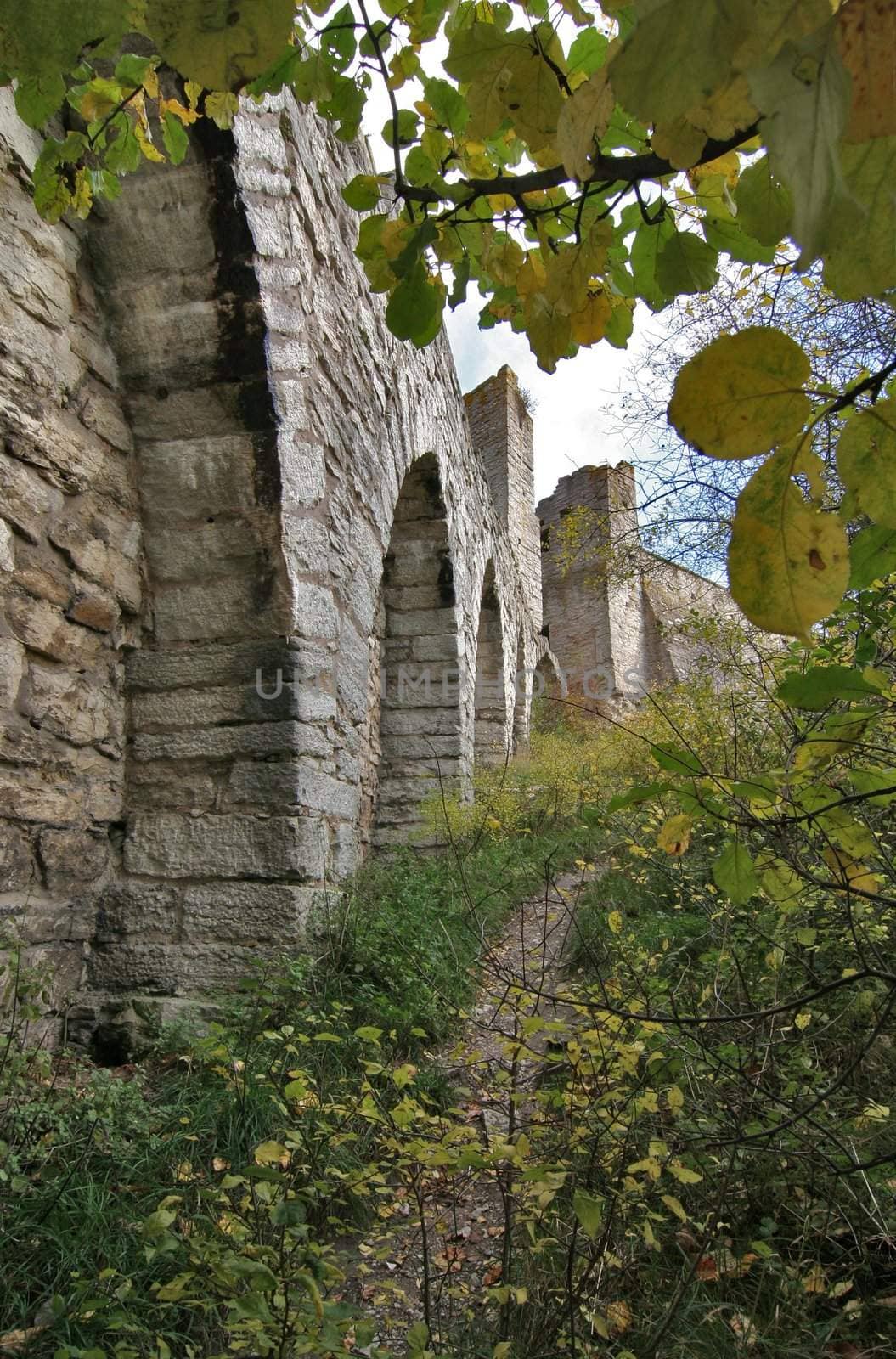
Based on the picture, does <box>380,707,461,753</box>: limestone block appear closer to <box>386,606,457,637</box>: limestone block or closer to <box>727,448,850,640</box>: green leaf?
<box>386,606,457,637</box>: limestone block

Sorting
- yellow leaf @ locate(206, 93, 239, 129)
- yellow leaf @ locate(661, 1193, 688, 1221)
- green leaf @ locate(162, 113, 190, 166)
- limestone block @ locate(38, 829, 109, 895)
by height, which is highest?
green leaf @ locate(162, 113, 190, 166)

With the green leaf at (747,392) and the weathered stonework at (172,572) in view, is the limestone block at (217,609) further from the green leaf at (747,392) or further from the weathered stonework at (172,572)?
the green leaf at (747,392)

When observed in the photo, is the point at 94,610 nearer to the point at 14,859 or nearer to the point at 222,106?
the point at 14,859

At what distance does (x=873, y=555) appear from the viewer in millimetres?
814

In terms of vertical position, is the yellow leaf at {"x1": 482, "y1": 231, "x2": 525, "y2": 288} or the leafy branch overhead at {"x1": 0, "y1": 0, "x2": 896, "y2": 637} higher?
the yellow leaf at {"x1": 482, "y1": 231, "x2": 525, "y2": 288}

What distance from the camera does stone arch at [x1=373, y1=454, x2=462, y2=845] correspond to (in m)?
5.68

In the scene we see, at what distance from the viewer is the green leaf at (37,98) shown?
3.26 feet

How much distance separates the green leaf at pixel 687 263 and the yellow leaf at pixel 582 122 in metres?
0.32

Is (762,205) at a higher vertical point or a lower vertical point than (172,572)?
lower

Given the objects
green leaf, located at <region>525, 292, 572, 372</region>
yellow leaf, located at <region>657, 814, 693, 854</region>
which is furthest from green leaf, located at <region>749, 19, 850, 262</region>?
yellow leaf, located at <region>657, 814, 693, 854</region>

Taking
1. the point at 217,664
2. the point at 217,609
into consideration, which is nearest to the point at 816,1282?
the point at 217,664

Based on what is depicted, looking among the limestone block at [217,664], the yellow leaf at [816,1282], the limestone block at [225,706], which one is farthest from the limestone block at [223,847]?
the yellow leaf at [816,1282]

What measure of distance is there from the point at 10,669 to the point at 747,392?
2.55 m

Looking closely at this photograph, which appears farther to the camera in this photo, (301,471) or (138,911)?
(301,471)
